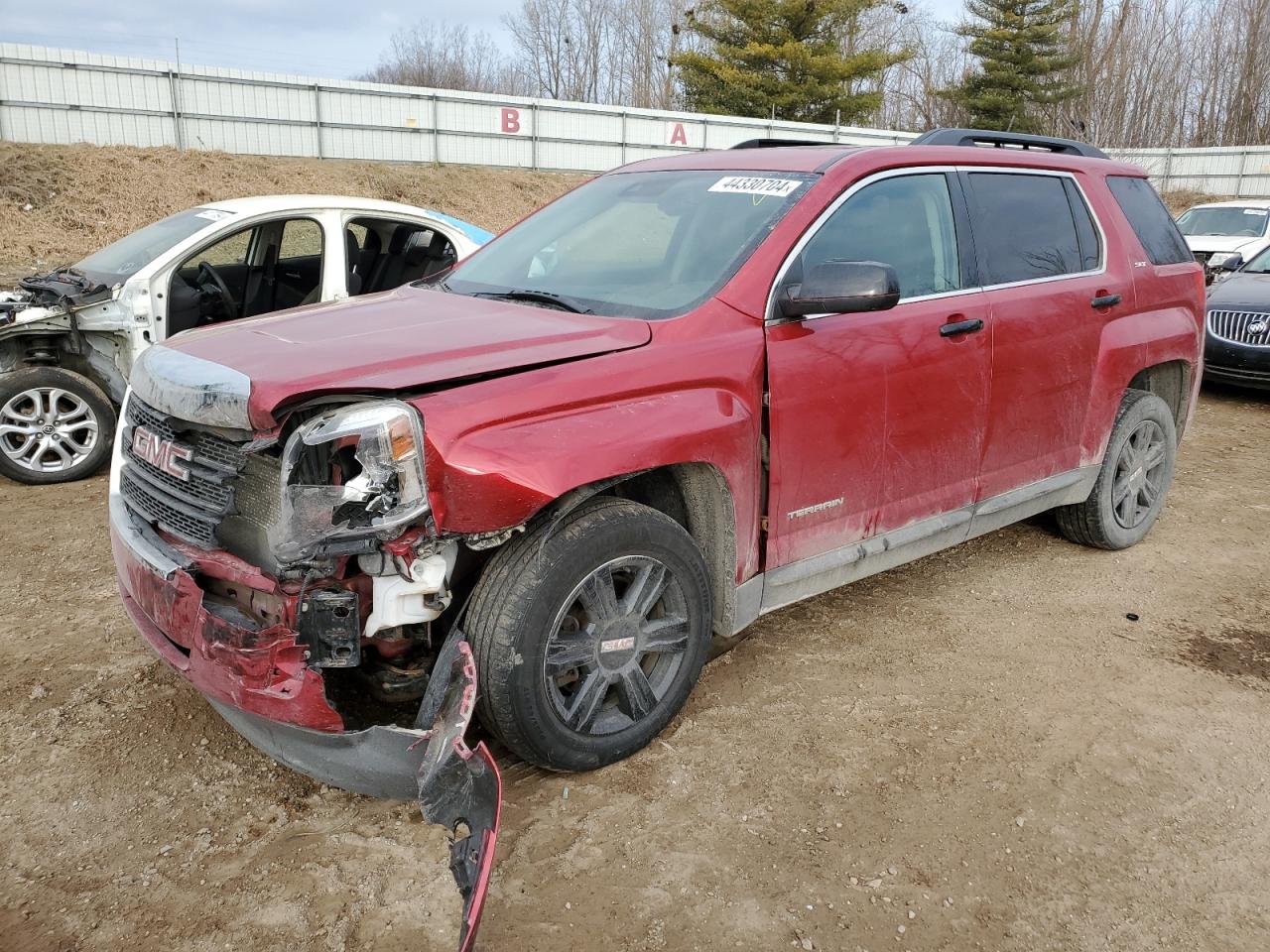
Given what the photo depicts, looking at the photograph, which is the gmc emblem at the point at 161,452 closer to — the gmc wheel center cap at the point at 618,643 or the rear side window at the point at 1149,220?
the gmc wheel center cap at the point at 618,643

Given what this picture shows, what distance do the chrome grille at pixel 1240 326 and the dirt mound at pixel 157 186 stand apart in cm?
1588

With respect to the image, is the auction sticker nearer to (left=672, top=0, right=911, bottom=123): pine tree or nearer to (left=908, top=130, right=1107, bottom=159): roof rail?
(left=908, top=130, right=1107, bottom=159): roof rail

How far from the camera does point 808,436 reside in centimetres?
336

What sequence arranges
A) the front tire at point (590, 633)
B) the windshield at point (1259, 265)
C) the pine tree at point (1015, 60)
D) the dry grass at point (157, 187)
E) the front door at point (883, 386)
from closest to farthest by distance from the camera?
the front tire at point (590, 633), the front door at point (883, 386), the windshield at point (1259, 265), the dry grass at point (157, 187), the pine tree at point (1015, 60)

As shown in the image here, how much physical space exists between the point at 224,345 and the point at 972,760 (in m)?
2.70

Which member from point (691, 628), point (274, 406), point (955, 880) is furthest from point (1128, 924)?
point (274, 406)

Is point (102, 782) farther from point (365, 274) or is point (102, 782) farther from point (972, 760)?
point (365, 274)

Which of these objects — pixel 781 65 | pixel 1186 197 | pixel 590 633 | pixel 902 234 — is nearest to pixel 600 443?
pixel 590 633

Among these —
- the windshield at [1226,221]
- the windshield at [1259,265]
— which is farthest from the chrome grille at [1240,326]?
the windshield at [1226,221]

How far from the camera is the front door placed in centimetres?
334

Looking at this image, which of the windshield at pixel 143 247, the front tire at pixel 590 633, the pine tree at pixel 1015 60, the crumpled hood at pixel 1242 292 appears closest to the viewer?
the front tire at pixel 590 633

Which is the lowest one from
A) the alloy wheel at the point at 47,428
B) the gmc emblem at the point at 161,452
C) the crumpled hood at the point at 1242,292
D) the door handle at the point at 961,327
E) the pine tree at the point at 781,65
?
the alloy wheel at the point at 47,428

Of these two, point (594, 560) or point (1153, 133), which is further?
point (1153, 133)

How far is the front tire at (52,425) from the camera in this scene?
20.0 ft
